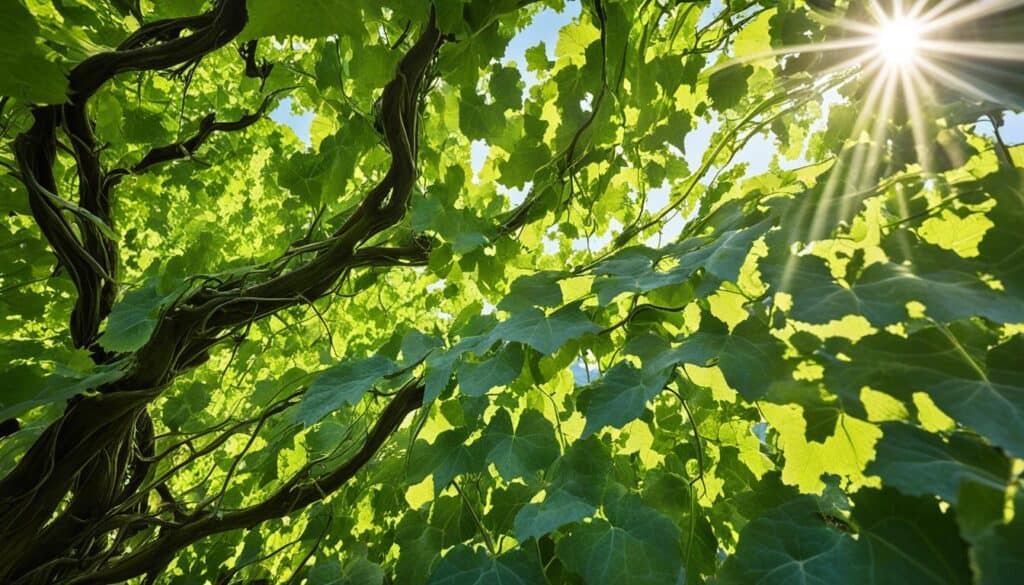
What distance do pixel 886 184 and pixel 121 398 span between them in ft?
4.90

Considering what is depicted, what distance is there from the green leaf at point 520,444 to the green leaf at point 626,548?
0.12 metres

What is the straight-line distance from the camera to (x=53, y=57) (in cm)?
115

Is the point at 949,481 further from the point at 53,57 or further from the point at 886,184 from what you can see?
the point at 53,57

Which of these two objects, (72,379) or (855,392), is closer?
(855,392)

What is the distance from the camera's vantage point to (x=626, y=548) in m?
0.69

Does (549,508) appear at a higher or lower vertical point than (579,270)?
lower

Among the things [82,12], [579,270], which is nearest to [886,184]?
[579,270]

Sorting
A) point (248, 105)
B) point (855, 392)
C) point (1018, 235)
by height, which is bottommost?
point (855, 392)

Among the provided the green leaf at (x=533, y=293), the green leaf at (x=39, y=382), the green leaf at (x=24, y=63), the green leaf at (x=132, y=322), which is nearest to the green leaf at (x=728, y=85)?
the green leaf at (x=533, y=293)

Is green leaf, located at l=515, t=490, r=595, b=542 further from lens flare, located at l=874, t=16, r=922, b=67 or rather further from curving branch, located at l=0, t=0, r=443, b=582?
lens flare, located at l=874, t=16, r=922, b=67

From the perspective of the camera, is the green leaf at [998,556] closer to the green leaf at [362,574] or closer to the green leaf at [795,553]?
the green leaf at [795,553]

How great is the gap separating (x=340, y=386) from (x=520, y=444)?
32 cm

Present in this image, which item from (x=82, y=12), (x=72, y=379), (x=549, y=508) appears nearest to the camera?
(x=549, y=508)

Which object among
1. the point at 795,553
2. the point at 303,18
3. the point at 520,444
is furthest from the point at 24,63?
the point at 795,553
